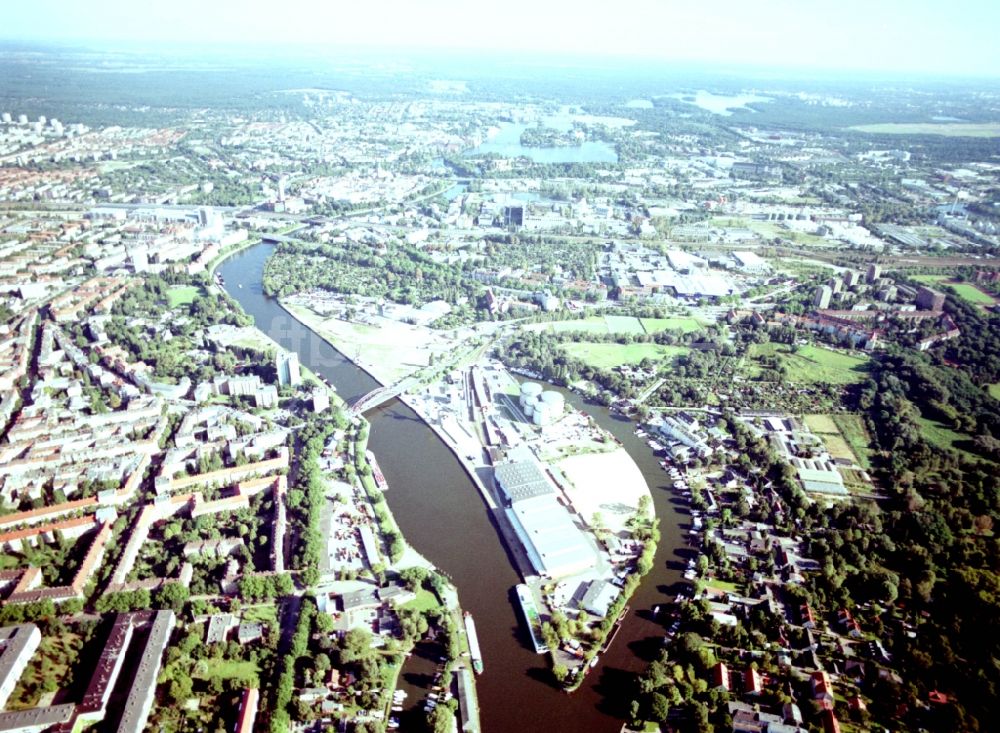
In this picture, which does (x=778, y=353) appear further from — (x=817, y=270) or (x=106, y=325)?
(x=106, y=325)

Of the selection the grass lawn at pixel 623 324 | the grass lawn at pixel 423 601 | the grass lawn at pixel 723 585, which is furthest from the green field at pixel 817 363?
the grass lawn at pixel 423 601

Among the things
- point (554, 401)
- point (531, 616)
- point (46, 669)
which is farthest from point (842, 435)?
point (46, 669)

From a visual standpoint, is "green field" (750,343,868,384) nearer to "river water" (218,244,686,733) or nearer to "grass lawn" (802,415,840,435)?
"grass lawn" (802,415,840,435)

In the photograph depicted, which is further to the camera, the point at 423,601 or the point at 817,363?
the point at 817,363

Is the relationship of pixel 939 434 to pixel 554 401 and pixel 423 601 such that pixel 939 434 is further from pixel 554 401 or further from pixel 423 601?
pixel 423 601

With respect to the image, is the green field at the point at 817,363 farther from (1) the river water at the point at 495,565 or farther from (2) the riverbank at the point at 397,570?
(2) the riverbank at the point at 397,570
